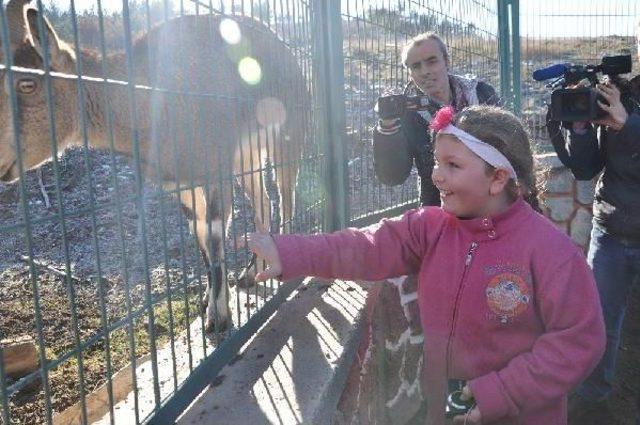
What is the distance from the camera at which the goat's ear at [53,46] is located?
2.58 m

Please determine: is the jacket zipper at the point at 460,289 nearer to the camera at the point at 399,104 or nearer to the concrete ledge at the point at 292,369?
the concrete ledge at the point at 292,369

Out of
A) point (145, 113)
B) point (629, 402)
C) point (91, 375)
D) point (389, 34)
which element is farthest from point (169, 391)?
point (389, 34)

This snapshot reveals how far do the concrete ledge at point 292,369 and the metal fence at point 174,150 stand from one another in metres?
0.10

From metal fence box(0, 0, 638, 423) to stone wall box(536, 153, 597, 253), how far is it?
1410 mm

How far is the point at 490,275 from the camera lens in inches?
82.7

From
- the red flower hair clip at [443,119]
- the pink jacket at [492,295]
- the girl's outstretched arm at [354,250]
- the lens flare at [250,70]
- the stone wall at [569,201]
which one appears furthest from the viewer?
the stone wall at [569,201]

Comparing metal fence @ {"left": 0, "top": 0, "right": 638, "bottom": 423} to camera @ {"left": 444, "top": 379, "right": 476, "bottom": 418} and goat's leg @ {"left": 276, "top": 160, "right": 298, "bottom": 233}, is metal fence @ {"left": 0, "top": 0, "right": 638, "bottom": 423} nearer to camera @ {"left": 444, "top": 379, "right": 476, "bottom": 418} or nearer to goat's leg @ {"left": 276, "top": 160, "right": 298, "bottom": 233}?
goat's leg @ {"left": 276, "top": 160, "right": 298, "bottom": 233}

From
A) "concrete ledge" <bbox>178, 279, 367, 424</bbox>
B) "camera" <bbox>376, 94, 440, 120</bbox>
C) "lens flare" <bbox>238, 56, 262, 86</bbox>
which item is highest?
"lens flare" <bbox>238, 56, 262, 86</bbox>

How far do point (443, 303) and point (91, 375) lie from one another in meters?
2.34

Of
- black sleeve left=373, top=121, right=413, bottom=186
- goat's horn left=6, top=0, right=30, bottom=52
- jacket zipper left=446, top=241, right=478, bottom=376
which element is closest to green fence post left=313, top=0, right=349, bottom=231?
black sleeve left=373, top=121, right=413, bottom=186

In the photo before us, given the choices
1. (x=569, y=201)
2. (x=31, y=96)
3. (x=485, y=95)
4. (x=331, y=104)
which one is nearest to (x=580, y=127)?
(x=485, y=95)

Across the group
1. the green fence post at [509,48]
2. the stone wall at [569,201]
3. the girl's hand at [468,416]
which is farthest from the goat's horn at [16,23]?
the green fence post at [509,48]

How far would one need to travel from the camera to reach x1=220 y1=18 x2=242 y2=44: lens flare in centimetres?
349

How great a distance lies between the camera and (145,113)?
11.7 ft
